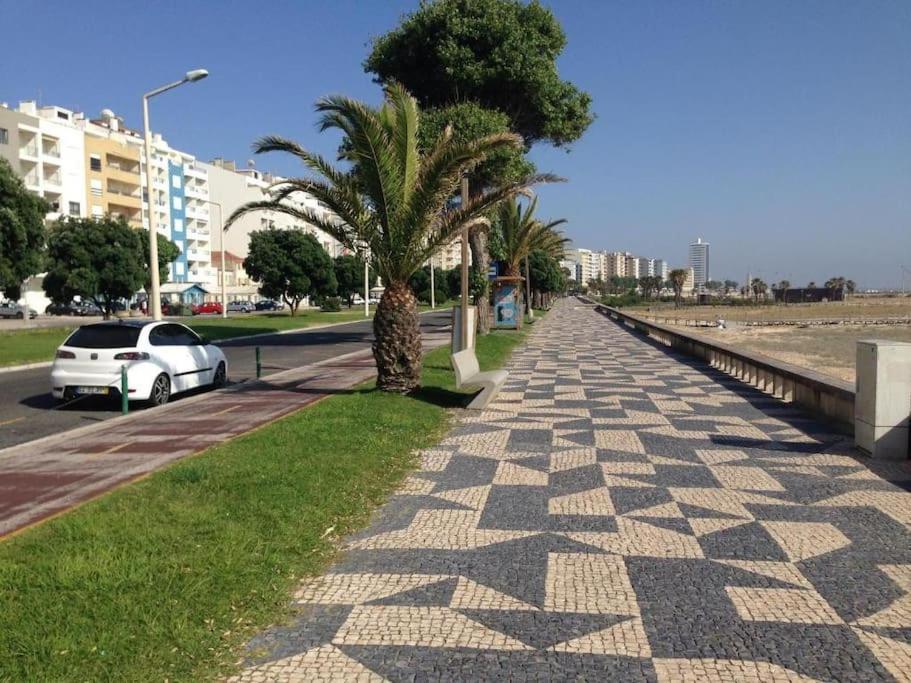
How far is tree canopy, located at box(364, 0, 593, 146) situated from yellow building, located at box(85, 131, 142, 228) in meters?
46.8

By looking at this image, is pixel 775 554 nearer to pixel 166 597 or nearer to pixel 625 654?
pixel 625 654

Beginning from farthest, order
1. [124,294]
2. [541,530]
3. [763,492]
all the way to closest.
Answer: [124,294], [763,492], [541,530]

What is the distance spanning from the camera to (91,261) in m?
35.6

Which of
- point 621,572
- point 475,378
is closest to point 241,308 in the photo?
point 475,378

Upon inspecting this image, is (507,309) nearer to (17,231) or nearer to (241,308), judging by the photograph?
(17,231)

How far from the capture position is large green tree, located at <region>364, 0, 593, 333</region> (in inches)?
1012

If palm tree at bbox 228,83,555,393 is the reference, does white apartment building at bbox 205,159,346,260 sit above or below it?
above

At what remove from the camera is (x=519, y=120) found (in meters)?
29.4

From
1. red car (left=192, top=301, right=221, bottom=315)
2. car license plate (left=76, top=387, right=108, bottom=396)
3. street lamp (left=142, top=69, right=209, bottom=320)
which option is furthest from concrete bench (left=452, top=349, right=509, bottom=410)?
red car (left=192, top=301, right=221, bottom=315)

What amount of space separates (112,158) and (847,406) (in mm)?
75395

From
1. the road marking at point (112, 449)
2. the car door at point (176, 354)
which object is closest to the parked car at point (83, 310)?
the car door at point (176, 354)

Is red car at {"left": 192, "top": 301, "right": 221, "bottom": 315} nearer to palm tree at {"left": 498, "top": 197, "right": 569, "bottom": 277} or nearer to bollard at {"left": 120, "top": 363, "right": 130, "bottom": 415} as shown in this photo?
palm tree at {"left": 498, "top": 197, "right": 569, "bottom": 277}

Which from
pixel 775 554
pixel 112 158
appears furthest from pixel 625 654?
pixel 112 158

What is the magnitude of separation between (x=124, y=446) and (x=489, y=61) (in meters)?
21.1
